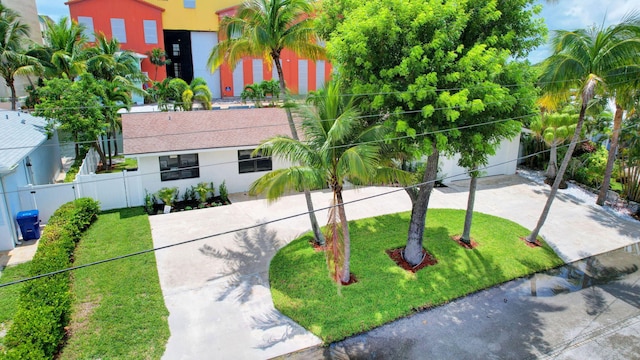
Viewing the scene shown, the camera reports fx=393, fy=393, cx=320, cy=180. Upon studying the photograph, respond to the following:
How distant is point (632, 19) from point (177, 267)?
48.5ft

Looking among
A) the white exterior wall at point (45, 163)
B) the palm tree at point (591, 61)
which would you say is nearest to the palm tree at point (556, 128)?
the palm tree at point (591, 61)

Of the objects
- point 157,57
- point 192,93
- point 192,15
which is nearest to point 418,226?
point 192,93

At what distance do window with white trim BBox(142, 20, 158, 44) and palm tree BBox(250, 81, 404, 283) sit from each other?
134 ft

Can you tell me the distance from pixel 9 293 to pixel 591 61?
16.8 metres

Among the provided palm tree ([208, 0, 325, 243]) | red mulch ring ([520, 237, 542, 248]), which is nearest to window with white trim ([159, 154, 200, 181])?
palm tree ([208, 0, 325, 243])

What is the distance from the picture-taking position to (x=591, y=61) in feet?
37.4

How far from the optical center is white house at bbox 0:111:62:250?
37.8ft

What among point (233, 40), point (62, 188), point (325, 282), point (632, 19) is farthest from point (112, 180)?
point (632, 19)

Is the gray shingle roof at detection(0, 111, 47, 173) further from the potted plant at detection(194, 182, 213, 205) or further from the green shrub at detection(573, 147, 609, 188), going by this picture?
the green shrub at detection(573, 147, 609, 188)

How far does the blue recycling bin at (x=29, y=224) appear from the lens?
12117mm

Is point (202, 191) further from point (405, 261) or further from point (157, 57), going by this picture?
point (157, 57)

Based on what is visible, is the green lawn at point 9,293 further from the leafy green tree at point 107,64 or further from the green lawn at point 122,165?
the leafy green tree at point 107,64

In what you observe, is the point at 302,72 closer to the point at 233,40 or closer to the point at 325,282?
the point at 233,40

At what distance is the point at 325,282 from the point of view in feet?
34.8
